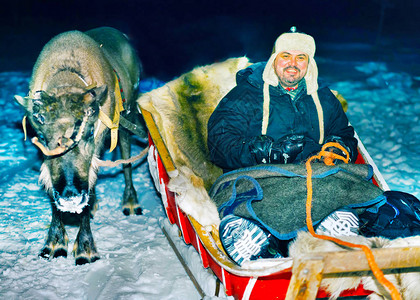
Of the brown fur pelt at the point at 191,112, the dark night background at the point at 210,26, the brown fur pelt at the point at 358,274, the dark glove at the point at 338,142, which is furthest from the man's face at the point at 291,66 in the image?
the dark night background at the point at 210,26

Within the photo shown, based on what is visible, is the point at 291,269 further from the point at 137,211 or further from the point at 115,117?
the point at 137,211

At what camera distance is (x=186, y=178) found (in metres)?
2.61

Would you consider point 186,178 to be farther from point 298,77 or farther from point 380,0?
point 380,0

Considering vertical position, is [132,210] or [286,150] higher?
[286,150]

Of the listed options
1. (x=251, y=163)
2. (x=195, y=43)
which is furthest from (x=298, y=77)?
(x=195, y=43)

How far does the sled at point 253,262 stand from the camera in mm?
1640

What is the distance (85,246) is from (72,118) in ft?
3.23

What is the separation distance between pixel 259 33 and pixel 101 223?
9831mm

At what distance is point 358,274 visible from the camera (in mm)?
1855

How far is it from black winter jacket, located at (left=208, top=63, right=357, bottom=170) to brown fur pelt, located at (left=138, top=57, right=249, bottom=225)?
24 centimetres

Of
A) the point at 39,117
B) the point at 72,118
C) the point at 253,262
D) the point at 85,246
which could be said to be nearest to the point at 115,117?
the point at 72,118

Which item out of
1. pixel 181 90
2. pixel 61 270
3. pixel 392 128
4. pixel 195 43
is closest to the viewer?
pixel 61 270

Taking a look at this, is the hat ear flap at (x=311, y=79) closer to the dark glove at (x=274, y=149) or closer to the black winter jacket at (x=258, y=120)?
the black winter jacket at (x=258, y=120)

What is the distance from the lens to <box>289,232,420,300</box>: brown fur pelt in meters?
1.83
